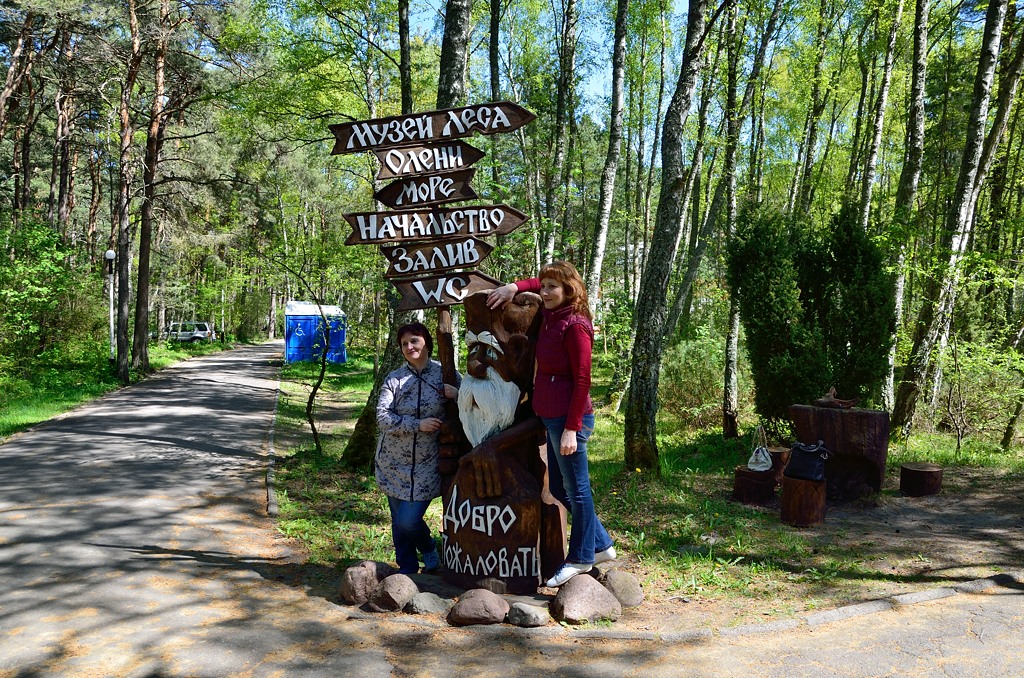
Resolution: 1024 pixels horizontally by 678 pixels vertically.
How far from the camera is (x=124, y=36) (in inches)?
769

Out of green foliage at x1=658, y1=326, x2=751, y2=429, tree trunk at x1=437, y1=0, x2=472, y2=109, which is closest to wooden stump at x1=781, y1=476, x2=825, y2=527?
tree trunk at x1=437, y1=0, x2=472, y2=109

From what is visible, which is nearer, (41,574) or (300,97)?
(41,574)

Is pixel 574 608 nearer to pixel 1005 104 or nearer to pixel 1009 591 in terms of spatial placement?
pixel 1009 591

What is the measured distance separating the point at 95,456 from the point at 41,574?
471 centimetres

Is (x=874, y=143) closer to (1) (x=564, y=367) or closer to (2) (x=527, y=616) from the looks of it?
(1) (x=564, y=367)

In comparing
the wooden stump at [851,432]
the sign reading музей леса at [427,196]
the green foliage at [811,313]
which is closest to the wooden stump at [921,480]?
the wooden stump at [851,432]

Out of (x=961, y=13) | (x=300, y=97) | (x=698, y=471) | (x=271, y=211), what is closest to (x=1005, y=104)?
(x=698, y=471)

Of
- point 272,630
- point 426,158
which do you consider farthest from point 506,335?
point 272,630

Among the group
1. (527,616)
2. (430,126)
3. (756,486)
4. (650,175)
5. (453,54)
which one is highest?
(650,175)

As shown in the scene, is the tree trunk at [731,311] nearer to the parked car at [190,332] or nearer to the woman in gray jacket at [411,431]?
the woman in gray jacket at [411,431]

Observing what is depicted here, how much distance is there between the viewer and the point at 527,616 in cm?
399

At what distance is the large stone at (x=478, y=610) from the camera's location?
4027 millimetres

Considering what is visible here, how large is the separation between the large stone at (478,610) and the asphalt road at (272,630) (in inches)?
3.1

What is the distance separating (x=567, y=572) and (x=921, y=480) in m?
4.39
